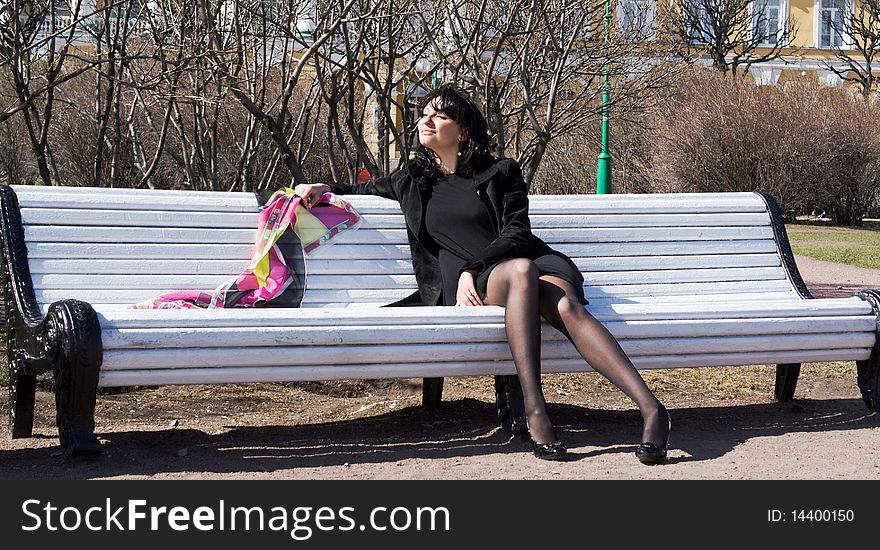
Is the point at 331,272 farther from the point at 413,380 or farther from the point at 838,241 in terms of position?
the point at 838,241

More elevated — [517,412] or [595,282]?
[595,282]

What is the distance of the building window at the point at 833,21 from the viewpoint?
1431 inches

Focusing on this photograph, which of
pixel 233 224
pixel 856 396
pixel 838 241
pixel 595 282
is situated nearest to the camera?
pixel 233 224

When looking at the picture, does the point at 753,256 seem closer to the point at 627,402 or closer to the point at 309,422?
the point at 627,402

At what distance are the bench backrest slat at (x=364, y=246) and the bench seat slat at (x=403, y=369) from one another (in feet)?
2.07

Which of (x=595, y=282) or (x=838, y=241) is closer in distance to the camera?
(x=595, y=282)

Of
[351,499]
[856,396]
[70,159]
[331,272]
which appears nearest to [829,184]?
[70,159]

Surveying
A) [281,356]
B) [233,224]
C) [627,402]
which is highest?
[233,224]

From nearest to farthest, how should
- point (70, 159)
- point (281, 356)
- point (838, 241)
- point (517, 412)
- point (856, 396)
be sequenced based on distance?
point (281, 356) < point (517, 412) < point (856, 396) < point (70, 159) < point (838, 241)

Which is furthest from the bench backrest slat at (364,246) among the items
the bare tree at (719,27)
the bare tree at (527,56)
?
the bare tree at (719,27)

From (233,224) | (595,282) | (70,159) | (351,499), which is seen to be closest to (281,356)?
(351,499)

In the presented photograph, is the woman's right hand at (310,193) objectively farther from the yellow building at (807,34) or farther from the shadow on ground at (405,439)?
the yellow building at (807,34)

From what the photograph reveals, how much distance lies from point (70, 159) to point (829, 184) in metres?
11.9

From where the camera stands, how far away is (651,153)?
69.0 ft
